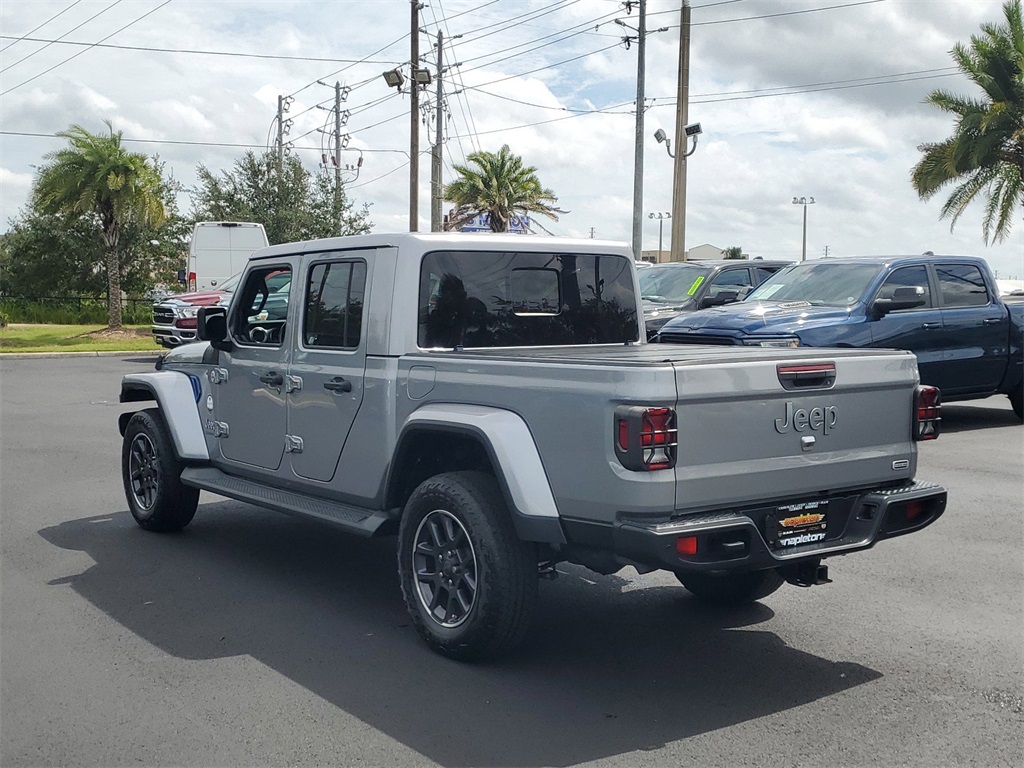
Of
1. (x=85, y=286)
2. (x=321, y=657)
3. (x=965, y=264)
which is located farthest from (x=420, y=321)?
(x=85, y=286)

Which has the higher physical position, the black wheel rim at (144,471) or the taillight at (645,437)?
the taillight at (645,437)

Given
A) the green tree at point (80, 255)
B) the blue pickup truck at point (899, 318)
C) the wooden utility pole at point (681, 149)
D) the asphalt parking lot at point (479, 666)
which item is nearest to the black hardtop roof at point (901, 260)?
the blue pickup truck at point (899, 318)

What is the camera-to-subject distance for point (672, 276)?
16562 millimetres

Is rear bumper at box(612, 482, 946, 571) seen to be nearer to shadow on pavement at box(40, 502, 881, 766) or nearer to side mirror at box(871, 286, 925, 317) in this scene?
shadow on pavement at box(40, 502, 881, 766)

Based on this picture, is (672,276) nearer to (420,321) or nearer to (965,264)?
(965,264)

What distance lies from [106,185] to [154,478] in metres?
25.9

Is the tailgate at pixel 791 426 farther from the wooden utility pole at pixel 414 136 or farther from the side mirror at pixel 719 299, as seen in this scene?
the wooden utility pole at pixel 414 136

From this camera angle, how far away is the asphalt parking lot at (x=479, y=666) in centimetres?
412

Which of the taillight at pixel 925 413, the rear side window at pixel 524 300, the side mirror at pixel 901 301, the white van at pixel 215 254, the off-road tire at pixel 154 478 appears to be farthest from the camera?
the white van at pixel 215 254

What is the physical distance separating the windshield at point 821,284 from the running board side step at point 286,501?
294 inches

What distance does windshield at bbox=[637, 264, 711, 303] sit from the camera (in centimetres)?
1602

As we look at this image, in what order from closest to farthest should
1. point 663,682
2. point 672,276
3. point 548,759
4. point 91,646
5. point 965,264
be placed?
point 548,759 < point 663,682 < point 91,646 < point 965,264 < point 672,276

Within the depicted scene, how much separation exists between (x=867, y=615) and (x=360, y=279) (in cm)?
319

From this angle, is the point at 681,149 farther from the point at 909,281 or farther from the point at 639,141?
the point at 909,281
